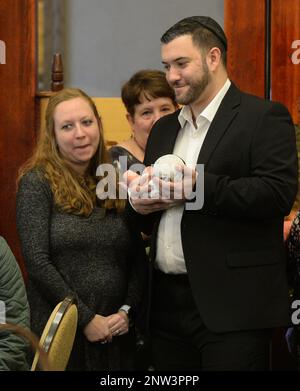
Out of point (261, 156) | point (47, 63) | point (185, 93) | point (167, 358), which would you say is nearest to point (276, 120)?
point (261, 156)

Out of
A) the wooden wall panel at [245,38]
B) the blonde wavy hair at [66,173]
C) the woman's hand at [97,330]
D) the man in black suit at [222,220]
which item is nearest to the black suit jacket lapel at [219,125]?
the man in black suit at [222,220]

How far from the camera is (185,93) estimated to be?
6.43 ft

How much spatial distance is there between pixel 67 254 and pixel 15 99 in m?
0.93

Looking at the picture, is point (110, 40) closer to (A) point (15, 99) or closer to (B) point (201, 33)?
(A) point (15, 99)

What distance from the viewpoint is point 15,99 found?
9.39 feet

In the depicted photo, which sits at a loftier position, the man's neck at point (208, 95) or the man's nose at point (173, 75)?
the man's nose at point (173, 75)

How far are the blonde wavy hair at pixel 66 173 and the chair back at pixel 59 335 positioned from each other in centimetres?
60

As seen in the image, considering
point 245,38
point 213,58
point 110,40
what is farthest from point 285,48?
point 213,58

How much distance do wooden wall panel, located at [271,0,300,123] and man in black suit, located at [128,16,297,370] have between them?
0.93 metres

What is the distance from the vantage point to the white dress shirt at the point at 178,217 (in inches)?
76.3

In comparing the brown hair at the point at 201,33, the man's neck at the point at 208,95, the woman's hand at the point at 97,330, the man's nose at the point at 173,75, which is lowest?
the woman's hand at the point at 97,330

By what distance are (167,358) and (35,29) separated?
1491mm

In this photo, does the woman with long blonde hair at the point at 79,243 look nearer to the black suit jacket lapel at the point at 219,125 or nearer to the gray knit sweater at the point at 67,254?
the gray knit sweater at the point at 67,254

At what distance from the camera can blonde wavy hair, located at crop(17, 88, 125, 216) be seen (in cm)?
219
